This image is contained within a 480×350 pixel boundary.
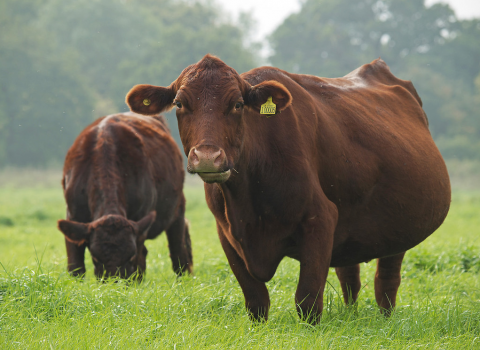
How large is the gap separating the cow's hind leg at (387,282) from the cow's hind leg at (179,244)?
11.9 ft

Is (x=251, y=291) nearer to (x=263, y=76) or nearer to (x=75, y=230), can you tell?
(x=263, y=76)

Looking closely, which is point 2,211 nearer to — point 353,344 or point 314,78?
point 314,78

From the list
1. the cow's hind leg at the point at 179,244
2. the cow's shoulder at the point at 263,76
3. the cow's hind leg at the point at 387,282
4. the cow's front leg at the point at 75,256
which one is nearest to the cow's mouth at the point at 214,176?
the cow's shoulder at the point at 263,76

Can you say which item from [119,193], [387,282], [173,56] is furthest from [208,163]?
[173,56]

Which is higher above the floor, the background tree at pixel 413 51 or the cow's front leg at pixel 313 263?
the background tree at pixel 413 51

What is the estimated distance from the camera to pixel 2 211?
699 inches

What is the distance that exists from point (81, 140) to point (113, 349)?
183 inches

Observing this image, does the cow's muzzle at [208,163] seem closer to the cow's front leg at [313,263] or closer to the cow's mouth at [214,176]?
the cow's mouth at [214,176]

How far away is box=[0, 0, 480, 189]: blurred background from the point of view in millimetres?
44619

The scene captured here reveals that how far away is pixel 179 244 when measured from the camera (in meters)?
8.70

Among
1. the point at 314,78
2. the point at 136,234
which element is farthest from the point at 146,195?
the point at 314,78

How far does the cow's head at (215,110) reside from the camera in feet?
11.0

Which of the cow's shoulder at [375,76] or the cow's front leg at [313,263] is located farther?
the cow's shoulder at [375,76]

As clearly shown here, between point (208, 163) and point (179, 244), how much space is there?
5.56m
